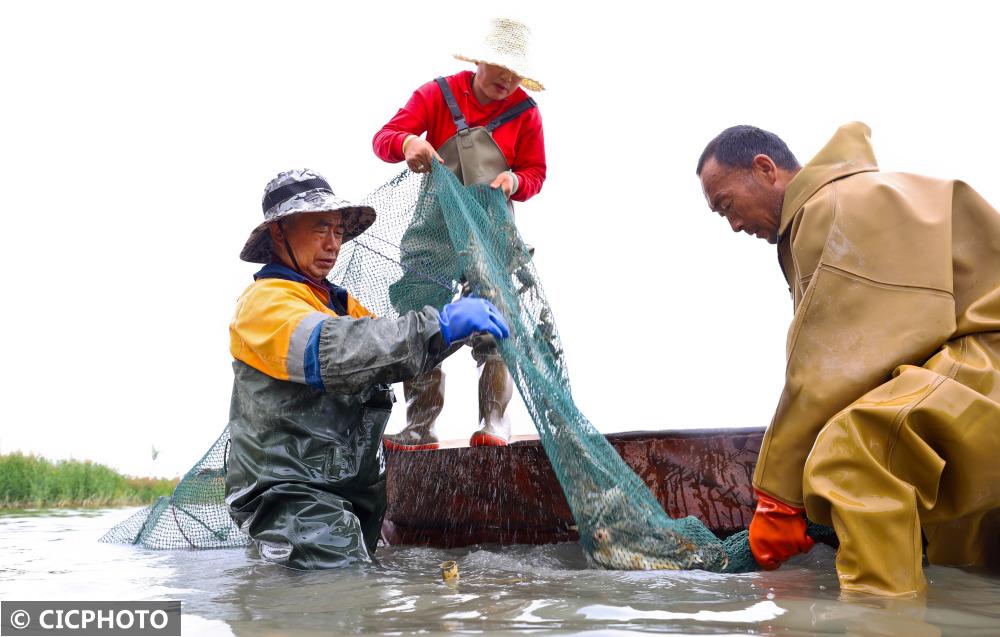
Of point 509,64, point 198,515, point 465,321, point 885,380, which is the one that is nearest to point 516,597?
point 465,321

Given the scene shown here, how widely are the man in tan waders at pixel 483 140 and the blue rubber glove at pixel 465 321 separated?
1058 millimetres

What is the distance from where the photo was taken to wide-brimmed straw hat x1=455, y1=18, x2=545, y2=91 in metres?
4.10

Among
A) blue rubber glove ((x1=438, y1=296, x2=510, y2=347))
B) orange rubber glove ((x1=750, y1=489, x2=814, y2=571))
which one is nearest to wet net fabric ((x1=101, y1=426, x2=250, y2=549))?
blue rubber glove ((x1=438, y1=296, x2=510, y2=347))

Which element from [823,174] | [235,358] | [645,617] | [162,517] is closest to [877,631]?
[645,617]

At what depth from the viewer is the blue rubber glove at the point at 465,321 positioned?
296cm

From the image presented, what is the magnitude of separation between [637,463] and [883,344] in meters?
1.24

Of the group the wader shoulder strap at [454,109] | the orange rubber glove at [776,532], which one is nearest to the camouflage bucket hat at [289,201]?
the wader shoulder strap at [454,109]

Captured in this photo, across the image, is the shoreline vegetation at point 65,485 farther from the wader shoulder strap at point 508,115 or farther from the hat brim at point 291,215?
the wader shoulder strap at point 508,115

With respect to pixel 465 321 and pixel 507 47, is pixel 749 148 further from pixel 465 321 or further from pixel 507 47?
pixel 507 47

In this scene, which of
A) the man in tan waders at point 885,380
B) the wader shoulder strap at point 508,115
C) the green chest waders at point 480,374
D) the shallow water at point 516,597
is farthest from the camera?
the wader shoulder strap at point 508,115

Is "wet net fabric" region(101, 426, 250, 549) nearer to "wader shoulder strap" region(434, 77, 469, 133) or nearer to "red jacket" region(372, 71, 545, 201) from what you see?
"red jacket" region(372, 71, 545, 201)

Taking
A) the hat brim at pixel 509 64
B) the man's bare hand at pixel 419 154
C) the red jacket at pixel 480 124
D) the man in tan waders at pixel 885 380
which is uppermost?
the hat brim at pixel 509 64

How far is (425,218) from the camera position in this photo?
400 centimetres

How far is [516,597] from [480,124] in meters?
2.66
